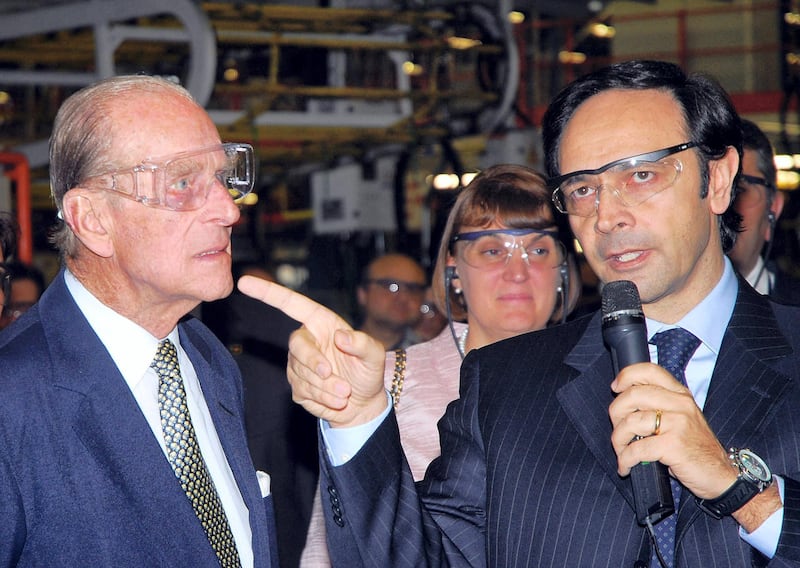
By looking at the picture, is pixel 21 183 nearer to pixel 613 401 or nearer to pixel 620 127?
pixel 620 127

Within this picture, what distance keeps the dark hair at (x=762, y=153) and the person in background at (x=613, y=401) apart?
6.55 ft

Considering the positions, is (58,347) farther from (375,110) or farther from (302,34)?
(375,110)

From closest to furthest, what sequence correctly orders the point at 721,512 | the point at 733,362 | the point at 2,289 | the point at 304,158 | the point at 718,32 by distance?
the point at 721,512, the point at 733,362, the point at 2,289, the point at 304,158, the point at 718,32

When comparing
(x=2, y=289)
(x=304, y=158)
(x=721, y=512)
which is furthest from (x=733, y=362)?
(x=304, y=158)

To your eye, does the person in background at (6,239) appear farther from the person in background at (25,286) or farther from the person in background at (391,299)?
the person in background at (391,299)

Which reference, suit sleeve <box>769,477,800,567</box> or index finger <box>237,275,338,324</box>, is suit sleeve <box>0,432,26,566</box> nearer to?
index finger <box>237,275,338,324</box>

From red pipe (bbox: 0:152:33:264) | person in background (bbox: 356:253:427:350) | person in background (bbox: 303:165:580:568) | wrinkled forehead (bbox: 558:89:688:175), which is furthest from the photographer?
person in background (bbox: 356:253:427:350)

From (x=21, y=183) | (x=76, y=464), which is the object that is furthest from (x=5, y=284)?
(x=21, y=183)

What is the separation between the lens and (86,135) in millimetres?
1808

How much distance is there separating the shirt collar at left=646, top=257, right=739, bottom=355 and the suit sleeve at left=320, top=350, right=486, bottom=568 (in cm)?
45

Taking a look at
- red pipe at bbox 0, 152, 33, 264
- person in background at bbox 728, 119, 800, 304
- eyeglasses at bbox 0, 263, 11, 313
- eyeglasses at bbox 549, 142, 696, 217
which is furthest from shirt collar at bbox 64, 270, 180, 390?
red pipe at bbox 0, 152, 33, 264

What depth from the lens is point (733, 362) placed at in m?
1.80

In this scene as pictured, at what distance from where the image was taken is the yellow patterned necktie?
1.76m

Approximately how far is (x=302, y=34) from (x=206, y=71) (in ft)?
5.19
